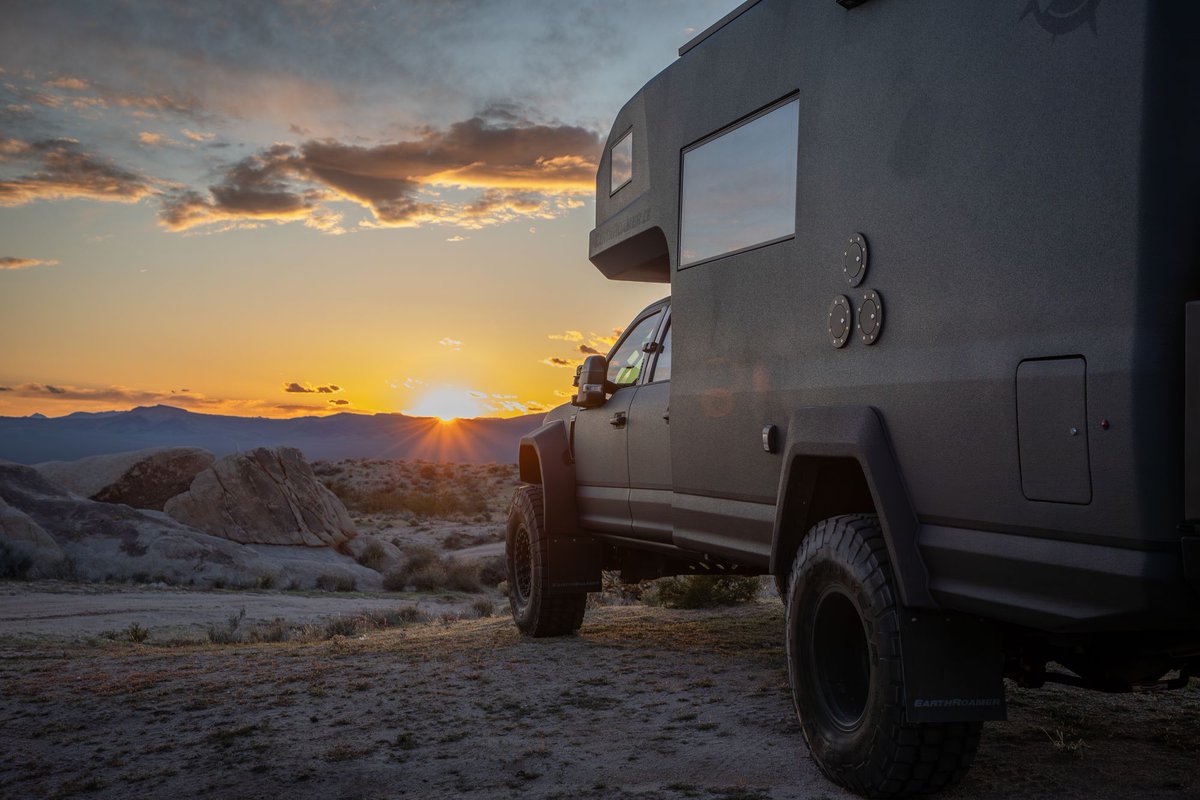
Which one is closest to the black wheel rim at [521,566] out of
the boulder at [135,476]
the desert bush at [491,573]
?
the desert bush at [491,573]

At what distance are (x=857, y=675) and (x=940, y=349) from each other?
5.05 feet

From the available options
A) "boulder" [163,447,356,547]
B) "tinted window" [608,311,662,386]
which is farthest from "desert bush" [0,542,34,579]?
"tinted window" [608,311,662,386]

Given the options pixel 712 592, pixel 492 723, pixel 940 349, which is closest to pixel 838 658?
pixel 940 349

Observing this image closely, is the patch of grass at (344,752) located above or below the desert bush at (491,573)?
above

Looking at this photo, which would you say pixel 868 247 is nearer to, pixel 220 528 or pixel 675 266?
pixel 675 266

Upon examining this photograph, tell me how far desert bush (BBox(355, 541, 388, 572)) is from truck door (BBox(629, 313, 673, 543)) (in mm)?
16395

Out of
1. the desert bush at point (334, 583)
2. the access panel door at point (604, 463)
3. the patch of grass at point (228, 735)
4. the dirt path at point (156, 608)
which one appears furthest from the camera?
the desert bush at point (334, 583)

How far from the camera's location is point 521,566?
29.5ft

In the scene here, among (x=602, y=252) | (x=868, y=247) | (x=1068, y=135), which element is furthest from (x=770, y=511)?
(x=602, y=252)

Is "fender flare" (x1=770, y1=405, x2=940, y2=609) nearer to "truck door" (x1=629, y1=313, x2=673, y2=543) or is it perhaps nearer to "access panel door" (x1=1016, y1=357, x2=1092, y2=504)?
"access panel door" (x1=1016, y1=357, x2=1092, y2=504)

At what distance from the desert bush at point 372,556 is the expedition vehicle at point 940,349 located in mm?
17567

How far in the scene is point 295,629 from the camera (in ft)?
39.5

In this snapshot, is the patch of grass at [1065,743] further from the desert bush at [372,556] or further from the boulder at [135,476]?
the boulder at [135,476]

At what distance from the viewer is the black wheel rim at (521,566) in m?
8.88
